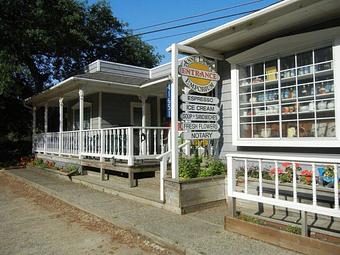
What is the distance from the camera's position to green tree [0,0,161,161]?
1741 cm

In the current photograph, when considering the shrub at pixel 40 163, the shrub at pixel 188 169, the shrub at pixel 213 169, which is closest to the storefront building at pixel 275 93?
the shrub at pixel 188 169

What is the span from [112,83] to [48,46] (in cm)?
945

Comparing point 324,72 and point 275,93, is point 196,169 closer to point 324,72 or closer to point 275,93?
point 275,93

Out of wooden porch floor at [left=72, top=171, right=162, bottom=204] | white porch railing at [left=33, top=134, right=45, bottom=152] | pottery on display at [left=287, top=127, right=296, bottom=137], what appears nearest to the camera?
pottery on display at [left=287, top=127, right=296, bottom=137]

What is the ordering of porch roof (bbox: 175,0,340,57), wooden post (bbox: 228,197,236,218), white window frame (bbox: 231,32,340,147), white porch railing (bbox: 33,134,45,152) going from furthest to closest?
white porch railing (bbox: 33,134,45,152) < white window frame (bbox: 231,32,340,147) < porch roof (bbox: 175,0,340,57) < wooden post (bbox: 228,197,236,218)

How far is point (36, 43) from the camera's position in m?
19.8

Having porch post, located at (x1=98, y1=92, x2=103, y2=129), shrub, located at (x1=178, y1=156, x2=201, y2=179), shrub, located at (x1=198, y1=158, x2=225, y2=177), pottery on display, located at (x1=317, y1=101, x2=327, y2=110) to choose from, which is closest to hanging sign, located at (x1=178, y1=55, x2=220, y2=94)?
shrub, located at (x1=178, y1=156, x2=201, y2=179)

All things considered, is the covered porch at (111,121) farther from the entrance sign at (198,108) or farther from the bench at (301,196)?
the bench at (301,196)

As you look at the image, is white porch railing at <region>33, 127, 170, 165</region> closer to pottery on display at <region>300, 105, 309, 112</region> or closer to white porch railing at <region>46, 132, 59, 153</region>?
white porch railing at <region>46, 132, 59, 153</region>

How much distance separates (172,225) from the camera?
5.82 m

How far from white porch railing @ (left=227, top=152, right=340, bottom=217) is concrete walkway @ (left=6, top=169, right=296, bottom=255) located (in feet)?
2.04

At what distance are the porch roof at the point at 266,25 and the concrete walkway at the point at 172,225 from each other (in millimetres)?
3448

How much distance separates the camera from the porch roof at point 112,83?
1217cm

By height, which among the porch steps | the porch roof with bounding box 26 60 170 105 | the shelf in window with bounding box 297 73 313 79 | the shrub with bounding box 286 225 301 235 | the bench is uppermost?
the porch roof with bounding box 26 60 170 105
